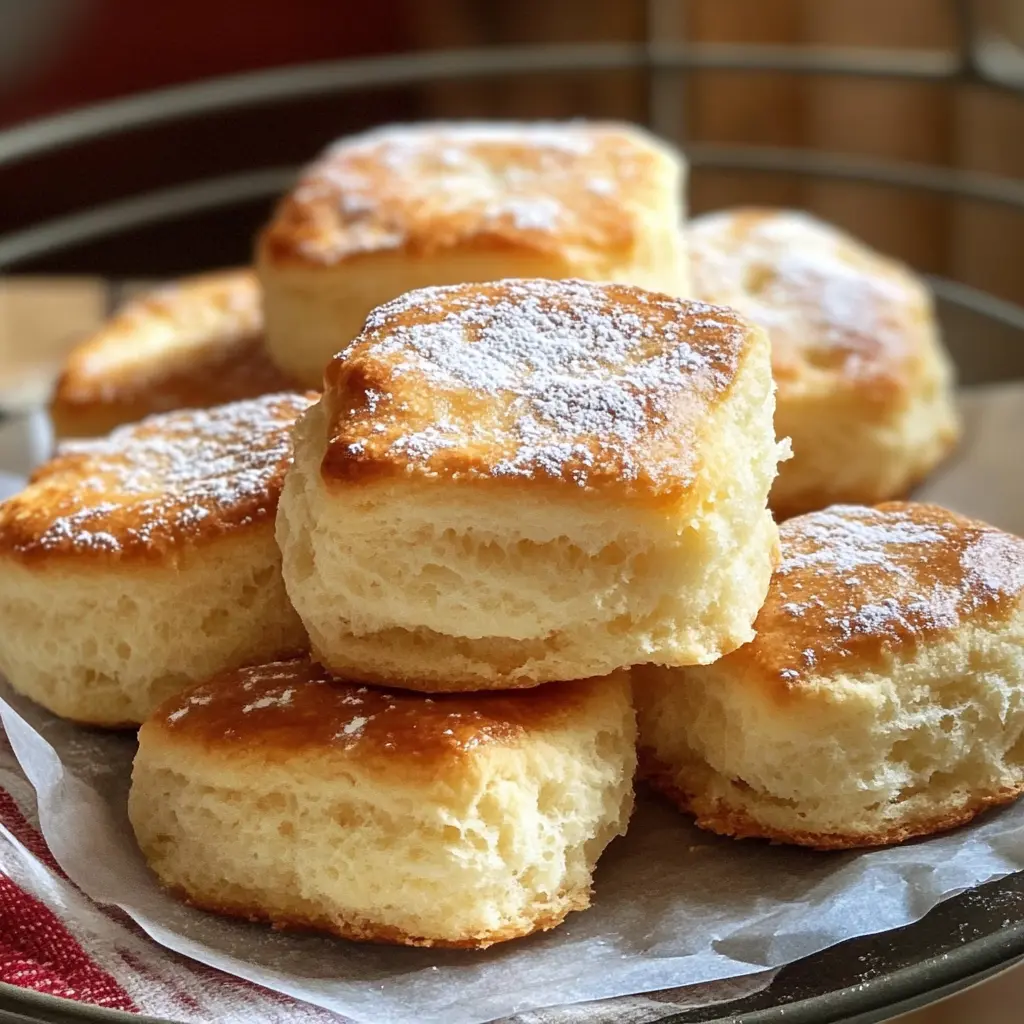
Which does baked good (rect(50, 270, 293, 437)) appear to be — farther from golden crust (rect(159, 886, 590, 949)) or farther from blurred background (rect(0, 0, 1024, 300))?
blurred background (rect(0, 0, 1024, 300))

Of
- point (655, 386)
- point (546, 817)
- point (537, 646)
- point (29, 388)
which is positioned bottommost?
point (29, 388)

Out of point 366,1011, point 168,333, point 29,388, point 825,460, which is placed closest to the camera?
point 366,1011

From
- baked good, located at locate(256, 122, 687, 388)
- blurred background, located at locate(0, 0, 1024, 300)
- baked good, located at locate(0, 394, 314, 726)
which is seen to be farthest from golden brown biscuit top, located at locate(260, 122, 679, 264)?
blurred background, located at locate(0, 0, 1024, 300)

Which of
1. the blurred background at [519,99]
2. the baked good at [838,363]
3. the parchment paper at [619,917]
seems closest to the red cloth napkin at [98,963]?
the parchment paper at [619,917]

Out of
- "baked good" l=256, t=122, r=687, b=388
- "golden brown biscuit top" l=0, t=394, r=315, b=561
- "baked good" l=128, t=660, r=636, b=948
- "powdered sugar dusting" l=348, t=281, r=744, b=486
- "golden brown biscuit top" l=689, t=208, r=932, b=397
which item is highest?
"powdered sugar dusting" l=348, t=281, r=744, b=486

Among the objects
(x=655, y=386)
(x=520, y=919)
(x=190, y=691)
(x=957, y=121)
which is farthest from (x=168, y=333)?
(x=957, y=121)

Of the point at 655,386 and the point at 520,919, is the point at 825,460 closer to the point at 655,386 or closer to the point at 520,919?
the point at 655,386

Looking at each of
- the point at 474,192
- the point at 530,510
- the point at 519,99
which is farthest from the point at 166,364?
the point at 519,99

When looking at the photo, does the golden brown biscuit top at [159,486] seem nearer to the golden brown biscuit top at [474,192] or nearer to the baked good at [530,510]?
the baked good at [530,510]
